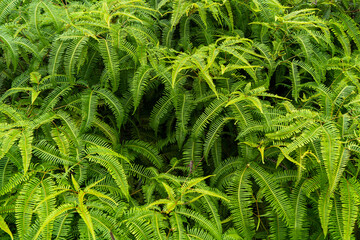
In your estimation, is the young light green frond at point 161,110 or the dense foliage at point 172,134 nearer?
the dense foliage at point 172,134

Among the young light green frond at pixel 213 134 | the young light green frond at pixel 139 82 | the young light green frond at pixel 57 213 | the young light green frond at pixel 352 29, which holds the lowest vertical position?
the young light green frond at pixel 57 213

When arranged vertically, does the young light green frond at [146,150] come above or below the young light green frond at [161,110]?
below

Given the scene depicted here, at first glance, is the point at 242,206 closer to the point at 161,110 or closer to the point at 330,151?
the point at 330,151

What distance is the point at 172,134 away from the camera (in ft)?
8.77

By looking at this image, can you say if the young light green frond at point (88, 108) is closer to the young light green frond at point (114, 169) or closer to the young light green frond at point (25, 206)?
the young light green frond at point (114, 169)

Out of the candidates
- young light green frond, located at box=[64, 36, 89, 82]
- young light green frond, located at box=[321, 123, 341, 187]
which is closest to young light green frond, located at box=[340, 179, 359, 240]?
young light green frond, located at box=[321, 123, 341, 187]

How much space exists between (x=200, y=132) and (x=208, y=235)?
0.74 m

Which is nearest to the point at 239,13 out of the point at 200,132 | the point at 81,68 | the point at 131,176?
the point at 200,132

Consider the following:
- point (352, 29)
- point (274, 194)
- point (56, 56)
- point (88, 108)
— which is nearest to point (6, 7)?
point (56, 56)

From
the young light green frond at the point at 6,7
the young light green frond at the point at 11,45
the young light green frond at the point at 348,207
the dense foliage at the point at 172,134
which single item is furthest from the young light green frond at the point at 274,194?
the young light green frond at the point at 6,7

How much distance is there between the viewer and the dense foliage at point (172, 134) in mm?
1969

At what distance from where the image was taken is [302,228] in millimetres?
2160

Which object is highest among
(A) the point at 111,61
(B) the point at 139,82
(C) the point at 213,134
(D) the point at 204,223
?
(A) the point at 111,61

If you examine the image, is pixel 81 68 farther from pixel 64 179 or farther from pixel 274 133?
pixel 274 133
